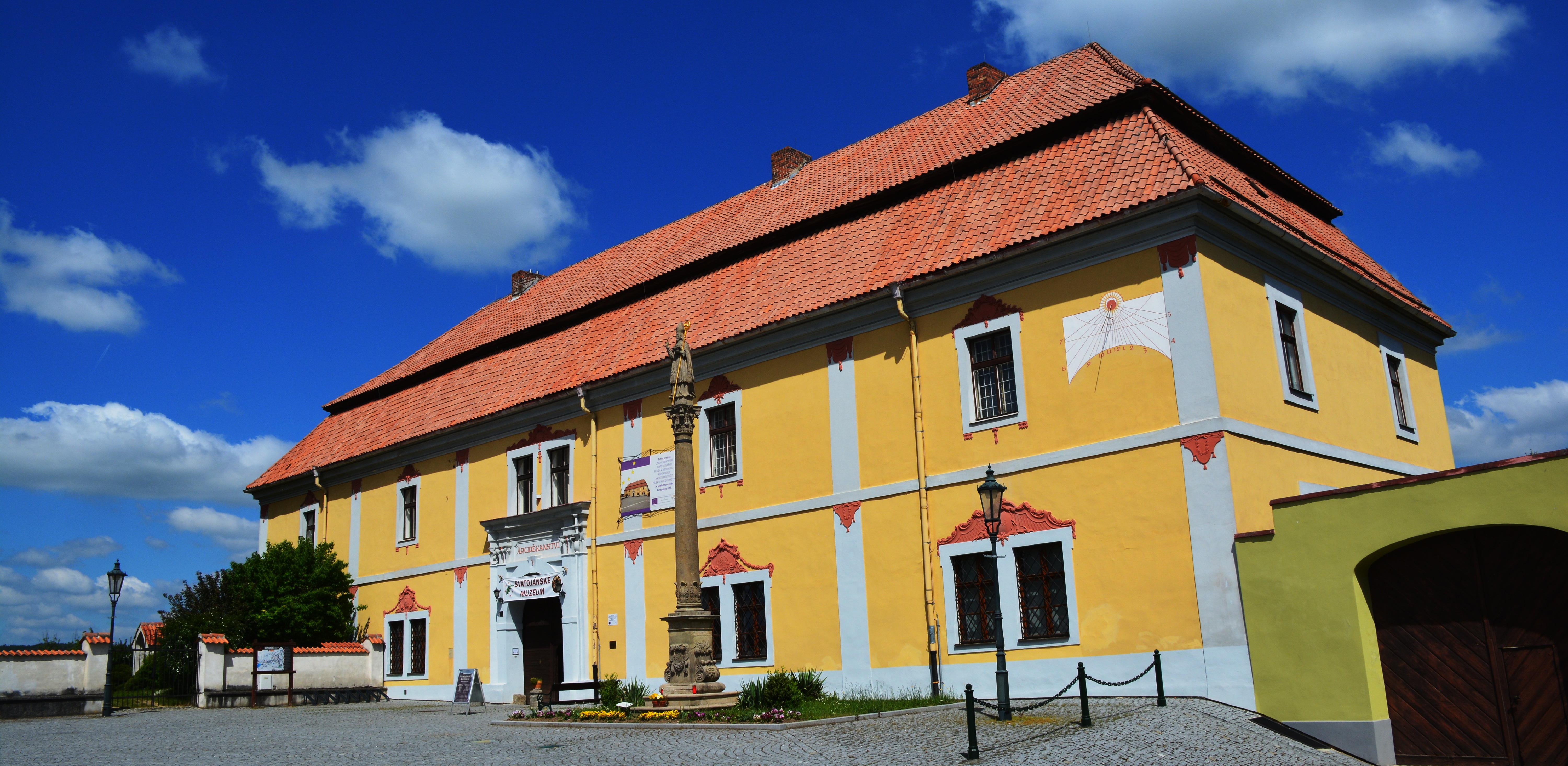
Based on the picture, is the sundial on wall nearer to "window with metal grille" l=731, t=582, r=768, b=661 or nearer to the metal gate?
"window with metal grille" l=731, t=582, r=768, b=661

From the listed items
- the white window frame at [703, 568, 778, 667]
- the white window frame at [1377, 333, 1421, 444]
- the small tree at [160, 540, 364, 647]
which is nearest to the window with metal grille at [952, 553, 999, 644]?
the white window frame at [703, 568, 778, 667]

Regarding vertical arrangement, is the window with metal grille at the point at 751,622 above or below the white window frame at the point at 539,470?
below

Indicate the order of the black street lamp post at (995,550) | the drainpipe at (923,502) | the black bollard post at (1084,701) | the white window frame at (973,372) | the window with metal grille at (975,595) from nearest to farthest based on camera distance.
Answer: the black bollard post at (1084,701) → the black street lamp post at (995,550) → the window with metal grille at (975,595) → the white window frame at (973,372) → the drainpipe at (923,502)

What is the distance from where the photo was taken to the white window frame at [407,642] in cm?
2648

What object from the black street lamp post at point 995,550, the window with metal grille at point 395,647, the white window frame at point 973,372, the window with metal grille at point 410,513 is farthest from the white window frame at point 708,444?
the window with metal grille at point 395,647

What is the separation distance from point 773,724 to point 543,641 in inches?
441

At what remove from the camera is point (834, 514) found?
18.6 meters

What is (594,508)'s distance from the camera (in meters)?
23.0

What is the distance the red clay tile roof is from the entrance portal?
15.0ft

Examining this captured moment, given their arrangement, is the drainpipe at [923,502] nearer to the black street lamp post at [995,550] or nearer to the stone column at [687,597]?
the black street lamp post at [995,550]

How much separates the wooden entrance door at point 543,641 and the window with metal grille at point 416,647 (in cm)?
384

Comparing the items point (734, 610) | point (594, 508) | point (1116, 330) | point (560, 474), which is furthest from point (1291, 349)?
point (560, 474)

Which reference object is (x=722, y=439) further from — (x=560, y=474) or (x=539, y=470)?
(x=539, y=470)

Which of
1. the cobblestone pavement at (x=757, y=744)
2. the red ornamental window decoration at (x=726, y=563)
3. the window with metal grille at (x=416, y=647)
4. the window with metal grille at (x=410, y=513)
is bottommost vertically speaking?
the cobblestone pavement at (x=757, y=744)
